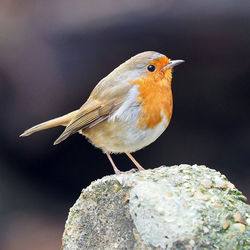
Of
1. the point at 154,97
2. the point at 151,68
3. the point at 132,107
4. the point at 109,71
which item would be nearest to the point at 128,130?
the point at 132,107

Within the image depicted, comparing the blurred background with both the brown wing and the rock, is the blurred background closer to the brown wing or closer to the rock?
the brown wing

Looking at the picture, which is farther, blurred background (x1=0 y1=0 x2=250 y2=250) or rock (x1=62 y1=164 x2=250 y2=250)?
blurred background (x1=0 y1=0 x2=250 y2=250)

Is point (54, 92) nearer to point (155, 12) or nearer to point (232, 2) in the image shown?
point (155, 12)

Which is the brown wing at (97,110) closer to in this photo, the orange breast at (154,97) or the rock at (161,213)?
the orange breast at (154,97)

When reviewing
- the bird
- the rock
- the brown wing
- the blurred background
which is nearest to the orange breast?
the bird

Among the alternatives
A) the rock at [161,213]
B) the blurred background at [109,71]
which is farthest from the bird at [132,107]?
the blurred background at [109,71]

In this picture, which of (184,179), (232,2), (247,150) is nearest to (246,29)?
(232,2)

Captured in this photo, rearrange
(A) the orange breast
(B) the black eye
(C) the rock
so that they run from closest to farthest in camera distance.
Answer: (C) the rock → (A) the orange breast → (B) the black eye

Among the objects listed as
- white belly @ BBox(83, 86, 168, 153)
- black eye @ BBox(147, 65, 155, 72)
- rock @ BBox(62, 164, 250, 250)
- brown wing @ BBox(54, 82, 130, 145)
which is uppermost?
A: black eye @ BBox(147, 65, 155, 72)
